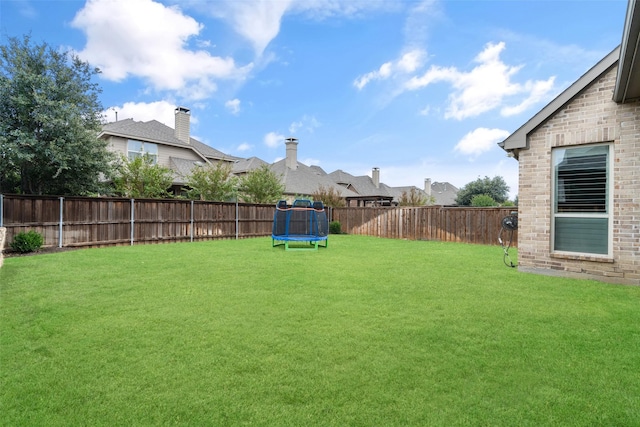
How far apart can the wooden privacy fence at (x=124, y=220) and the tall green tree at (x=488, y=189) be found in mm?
31382

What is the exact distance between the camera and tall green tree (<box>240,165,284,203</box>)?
2138 centimetres

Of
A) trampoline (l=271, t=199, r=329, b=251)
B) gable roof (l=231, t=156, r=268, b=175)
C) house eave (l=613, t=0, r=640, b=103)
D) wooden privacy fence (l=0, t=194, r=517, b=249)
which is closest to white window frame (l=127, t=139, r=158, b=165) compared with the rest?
gable roof (l=231, t=156, r=268, b=175)

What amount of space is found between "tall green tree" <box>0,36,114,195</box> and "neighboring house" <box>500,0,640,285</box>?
41.1 ft

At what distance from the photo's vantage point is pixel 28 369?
270 cm

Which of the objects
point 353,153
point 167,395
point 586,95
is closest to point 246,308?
point 167,395

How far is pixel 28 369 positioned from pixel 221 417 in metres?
1.76

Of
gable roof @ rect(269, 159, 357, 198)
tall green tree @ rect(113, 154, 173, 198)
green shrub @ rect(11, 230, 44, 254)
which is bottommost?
green shrub @ rect(11, 230, 44, 254)

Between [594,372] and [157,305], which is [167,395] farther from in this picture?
[594,372]

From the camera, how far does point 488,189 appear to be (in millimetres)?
39969

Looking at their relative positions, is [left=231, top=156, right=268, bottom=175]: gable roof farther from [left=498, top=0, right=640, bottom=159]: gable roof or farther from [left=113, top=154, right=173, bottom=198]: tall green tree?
→ [left=498, top=0, right=640, bottom=159]: gable roof

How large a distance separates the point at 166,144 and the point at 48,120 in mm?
11320

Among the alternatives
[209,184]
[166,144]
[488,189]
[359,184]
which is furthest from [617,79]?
[488,189]

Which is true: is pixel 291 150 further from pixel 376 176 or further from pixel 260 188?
pixel 376 176

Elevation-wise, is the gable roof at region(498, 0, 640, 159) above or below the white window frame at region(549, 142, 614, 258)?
above
